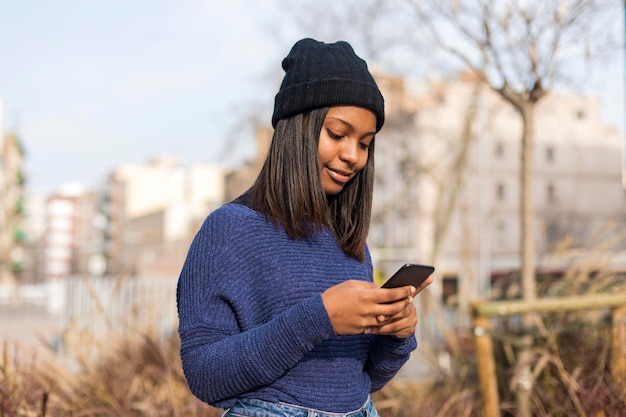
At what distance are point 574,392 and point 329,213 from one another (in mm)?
2019

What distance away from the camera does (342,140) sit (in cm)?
175

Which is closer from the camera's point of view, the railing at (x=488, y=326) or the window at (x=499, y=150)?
the railing at (x=488, y=326)

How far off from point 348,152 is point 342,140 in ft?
0.10

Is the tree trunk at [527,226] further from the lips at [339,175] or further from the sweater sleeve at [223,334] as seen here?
the sweater sleeve at [223,334]

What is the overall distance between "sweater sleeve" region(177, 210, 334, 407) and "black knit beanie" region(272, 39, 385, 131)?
31 centimetres

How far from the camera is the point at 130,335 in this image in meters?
5.85

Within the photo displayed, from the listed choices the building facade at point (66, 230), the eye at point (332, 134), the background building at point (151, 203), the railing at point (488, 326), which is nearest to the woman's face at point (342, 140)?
the eye at point (332, 134)

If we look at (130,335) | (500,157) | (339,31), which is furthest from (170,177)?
(130,335)

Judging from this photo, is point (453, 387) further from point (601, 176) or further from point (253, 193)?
point (601, 176)

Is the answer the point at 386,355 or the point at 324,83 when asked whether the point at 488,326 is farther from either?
the point at 324,83

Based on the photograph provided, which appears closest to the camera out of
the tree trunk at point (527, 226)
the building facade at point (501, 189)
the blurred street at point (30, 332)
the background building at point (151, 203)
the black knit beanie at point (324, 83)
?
the black knit beanie at point (324, 83)

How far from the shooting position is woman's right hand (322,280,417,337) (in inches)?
54.8

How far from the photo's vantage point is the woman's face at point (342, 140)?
1724mm

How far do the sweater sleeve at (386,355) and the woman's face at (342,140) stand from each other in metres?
0.36
